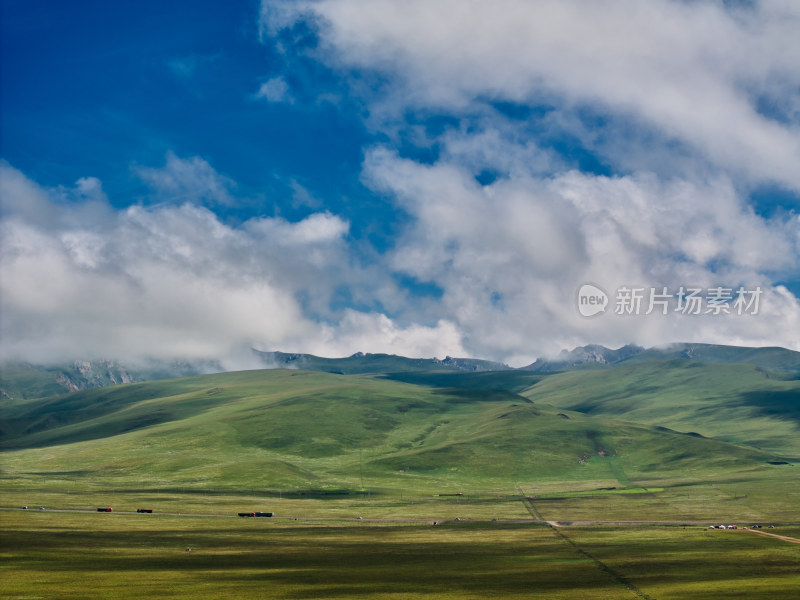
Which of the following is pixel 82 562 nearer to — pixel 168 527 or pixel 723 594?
pixel 168 527

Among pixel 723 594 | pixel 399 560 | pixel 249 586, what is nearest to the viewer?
pixel 723 594

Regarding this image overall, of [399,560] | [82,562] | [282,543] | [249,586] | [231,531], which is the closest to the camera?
[249,586]

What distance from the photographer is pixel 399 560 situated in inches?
5787

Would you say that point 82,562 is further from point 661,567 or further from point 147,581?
point 661,567

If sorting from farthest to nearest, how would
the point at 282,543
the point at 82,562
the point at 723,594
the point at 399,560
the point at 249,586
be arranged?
the point at 282,543, the point at 399,560, the point at 82,562, the point at 249,586, the point at 723,594

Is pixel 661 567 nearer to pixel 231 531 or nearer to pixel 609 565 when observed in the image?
pixel 609 565

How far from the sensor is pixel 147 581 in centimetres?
11825

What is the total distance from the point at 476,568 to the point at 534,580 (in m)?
17.0

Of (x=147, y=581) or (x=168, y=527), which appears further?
(x=168, y=527)

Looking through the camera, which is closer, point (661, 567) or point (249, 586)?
point (249, 586)

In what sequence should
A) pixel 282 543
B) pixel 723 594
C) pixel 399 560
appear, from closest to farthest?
1. pixel 723 594
2. pixel 399 560
3. pixel 282 543

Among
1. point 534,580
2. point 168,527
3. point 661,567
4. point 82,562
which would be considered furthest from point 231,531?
point 661,567

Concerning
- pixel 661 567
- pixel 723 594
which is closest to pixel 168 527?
pixel 661 567

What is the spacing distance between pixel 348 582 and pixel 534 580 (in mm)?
32599
